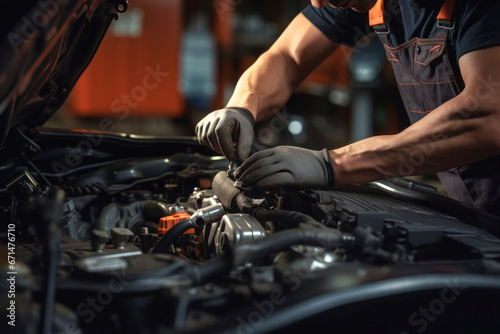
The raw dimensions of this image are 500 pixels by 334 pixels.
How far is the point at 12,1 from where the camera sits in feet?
2.44

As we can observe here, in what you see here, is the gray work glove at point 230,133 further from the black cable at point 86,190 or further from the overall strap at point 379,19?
the overall strap at point 379,19

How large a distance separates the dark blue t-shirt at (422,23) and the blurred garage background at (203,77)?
3034 millimetres

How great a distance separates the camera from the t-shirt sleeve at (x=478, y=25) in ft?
3.47

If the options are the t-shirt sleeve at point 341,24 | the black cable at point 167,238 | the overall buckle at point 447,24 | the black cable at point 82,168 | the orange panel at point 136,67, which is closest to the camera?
the black cable at point 167,238

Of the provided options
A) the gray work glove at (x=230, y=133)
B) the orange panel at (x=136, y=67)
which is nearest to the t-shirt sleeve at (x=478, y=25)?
the gray work glove at (x=230, y=133)

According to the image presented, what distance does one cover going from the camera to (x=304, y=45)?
1.67 metres

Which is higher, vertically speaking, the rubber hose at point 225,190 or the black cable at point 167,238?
the rubber hose at point 225,190

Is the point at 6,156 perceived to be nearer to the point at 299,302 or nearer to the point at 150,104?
the point at 299,302

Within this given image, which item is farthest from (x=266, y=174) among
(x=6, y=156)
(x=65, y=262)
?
(x=6, y=156)

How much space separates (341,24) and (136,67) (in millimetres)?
3691

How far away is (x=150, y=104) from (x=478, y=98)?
4.42 metres

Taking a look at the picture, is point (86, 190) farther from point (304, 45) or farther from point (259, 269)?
point (304, 45)

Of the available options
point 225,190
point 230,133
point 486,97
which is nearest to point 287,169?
point 225,190

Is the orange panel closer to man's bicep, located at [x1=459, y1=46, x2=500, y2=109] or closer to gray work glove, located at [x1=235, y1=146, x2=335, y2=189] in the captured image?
gray work glove, located at [x1=235, y1=146, x2=335, y2=189]
